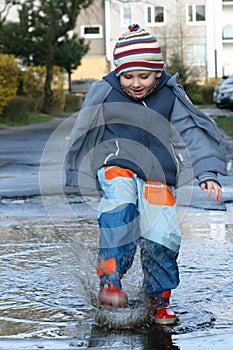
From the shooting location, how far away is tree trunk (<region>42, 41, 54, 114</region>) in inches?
1486

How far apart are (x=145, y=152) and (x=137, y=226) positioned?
35 cm

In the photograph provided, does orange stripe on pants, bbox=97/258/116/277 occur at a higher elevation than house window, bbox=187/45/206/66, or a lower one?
lower

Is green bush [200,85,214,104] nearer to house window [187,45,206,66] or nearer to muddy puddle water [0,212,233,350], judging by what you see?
house window [187,45,206,66]

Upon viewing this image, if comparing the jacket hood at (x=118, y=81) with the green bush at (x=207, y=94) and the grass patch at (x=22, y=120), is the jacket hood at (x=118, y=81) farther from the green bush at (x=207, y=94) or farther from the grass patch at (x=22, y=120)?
the green bush at (x=207, y=94)

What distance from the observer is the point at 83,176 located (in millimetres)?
4816

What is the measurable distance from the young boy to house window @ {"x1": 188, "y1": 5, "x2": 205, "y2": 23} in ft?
185

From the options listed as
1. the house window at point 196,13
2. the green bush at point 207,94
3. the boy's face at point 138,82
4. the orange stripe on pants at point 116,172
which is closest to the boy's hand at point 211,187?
the orange stripe on pants at point 116,172

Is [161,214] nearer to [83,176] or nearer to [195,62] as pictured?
[83,176]

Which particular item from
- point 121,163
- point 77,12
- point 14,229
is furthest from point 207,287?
point 77,12

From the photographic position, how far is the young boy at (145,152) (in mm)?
4715

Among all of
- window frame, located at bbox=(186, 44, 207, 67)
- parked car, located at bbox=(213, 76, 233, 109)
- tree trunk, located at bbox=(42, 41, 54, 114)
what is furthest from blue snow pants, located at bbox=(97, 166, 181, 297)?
window frame, located at bbox=(186, 44, 207, 67)

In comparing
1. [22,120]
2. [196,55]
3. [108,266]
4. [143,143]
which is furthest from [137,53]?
[196,55]

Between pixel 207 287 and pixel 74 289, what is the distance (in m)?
0.73

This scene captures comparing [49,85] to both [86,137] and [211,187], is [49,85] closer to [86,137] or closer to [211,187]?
[86,137]
